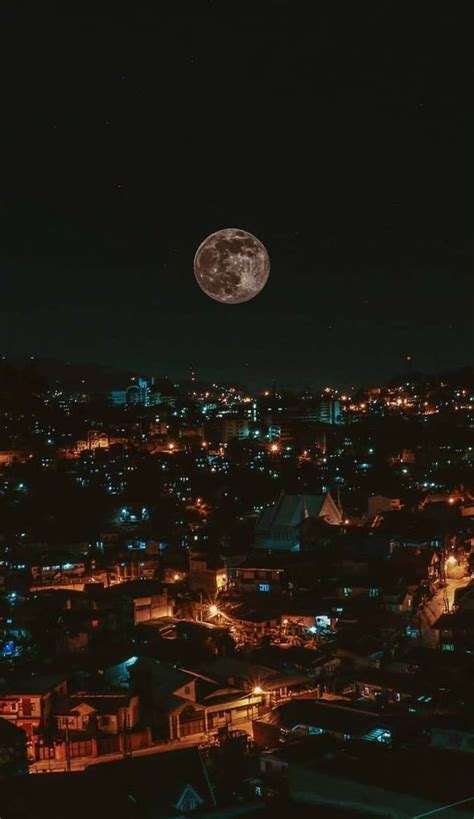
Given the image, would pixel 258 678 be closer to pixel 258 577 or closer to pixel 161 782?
pixel 161 782

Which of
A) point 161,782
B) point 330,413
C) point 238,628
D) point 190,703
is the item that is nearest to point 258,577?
point 238,628

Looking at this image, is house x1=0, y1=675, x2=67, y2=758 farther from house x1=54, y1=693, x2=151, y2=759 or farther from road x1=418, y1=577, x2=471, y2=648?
road x1=418, y1=577, x2=471, y2=648

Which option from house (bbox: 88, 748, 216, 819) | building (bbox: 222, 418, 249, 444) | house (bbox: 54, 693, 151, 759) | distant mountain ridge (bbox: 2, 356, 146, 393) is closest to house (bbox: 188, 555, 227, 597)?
house (bbox: 54, 693, 151, 759)

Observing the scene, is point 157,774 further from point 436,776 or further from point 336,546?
point 336,546

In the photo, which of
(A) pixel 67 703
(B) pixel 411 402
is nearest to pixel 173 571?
(A) pixel 67 703

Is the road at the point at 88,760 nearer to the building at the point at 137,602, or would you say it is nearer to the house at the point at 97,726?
the house at the point at 97,726

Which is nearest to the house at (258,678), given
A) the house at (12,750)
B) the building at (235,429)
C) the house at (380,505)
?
the house at (12,750)
